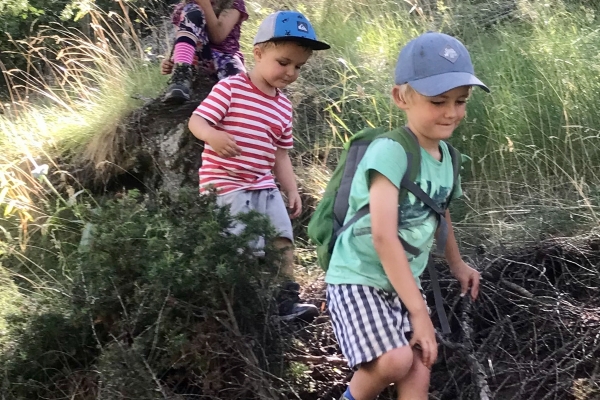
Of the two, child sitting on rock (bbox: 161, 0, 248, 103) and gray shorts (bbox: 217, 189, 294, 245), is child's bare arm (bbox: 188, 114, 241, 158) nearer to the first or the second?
gray shorts (bbox: 217, 189, 294, 245)

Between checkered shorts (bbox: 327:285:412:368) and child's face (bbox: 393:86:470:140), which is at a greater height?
child's face (bbox: 393:86:470:140)

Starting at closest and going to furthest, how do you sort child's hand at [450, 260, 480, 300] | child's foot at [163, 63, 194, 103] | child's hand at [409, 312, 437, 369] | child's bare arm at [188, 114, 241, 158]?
child's hand at [409, 312, 437, 369] < child's hand at [450, 260, 480, 300] < child's bare arm at [188, 114, 241, 158] < child's foot at [163, 63, 194, 103]

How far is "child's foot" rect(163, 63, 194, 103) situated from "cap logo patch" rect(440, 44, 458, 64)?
6.86 feet

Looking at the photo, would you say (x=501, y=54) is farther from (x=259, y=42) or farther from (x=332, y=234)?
(x=332, y=234)

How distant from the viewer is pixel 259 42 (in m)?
3.13

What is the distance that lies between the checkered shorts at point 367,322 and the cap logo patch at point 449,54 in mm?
731

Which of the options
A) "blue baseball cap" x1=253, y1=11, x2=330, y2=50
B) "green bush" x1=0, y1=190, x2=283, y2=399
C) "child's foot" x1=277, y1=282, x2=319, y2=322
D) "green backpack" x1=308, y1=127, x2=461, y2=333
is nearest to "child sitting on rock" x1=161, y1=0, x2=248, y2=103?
"blue baseball cap" x1=253, y1=11, x2=330, y2=50

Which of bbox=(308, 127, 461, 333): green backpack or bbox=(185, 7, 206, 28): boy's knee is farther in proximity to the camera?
bbox=(185, 7, 206, 28): boy's knee

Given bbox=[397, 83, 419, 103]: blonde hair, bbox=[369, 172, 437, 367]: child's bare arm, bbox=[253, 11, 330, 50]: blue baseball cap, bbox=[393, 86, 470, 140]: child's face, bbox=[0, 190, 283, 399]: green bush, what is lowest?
bbox=[0, 190, 283, 399]: green bush

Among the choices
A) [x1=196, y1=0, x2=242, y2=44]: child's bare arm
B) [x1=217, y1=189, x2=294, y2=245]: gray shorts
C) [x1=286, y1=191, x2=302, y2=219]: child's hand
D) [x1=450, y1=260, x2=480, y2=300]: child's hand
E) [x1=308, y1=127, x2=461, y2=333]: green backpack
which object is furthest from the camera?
[x1=196, y1=0, x2=242, y2=44]: child's bare arm

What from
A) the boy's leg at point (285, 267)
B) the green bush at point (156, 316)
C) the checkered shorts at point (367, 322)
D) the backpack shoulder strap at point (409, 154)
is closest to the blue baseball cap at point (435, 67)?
the backpack shoulder strap at point (409, 154)

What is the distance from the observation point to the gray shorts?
127 inches

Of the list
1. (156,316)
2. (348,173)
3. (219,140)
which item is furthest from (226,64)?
(348,173)

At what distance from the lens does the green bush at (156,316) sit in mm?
2633
